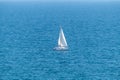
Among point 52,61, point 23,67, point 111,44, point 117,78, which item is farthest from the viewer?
point 111,44

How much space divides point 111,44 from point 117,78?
45.1 meters

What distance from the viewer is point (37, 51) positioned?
137750 mm

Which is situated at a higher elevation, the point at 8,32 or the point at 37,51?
the point at 8,32

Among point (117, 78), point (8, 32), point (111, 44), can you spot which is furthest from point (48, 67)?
point (8, 32)

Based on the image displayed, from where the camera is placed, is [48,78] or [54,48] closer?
[48,78]

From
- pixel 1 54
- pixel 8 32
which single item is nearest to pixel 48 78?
pixel 1 54

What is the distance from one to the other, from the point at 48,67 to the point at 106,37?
55.6m

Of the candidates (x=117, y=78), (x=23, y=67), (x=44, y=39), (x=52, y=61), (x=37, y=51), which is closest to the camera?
(x=117, y=78)

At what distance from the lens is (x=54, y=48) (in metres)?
140

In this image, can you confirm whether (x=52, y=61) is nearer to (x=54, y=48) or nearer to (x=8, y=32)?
(x=54, y=48)

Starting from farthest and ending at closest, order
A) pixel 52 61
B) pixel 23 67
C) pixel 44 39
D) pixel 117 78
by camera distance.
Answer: pixel 44 39 < pixel 52 61 < pixel 23 67 < pixel 117 78

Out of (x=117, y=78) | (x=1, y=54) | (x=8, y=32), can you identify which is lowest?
(x=117, y=78)

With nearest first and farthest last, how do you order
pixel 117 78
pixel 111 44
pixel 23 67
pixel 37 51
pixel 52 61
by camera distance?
pixel 117 78 → pixel 23 67 → pixel 52 61 → pixel 37 51 → pixel 111 44

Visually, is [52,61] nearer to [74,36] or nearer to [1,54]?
[1,54]
